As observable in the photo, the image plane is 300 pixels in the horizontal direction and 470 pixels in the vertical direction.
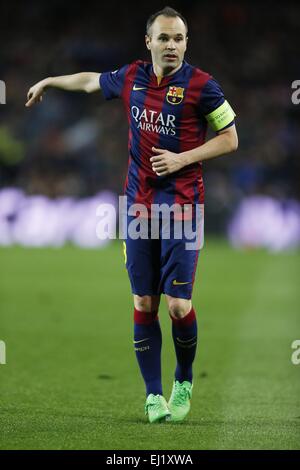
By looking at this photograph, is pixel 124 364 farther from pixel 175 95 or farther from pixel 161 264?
pixel 175 95

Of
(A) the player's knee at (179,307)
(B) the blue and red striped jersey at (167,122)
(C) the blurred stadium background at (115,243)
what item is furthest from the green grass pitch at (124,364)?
(B) the blue and red striped jersey at (167,122)

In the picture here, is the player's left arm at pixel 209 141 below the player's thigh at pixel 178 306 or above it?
above

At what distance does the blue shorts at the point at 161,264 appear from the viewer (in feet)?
19.0

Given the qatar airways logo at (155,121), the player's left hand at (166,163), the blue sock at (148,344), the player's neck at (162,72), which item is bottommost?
the blue sock at (148,344)

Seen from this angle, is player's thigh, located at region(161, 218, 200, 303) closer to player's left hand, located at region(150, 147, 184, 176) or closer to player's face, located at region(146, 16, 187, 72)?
player's left hand, located at region(150, 147, 184, 176)

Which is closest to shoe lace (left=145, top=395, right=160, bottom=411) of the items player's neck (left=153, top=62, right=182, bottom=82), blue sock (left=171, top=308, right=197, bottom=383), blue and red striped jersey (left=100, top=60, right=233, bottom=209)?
blue sock (left=171, top=308, right=197, bottom=383)

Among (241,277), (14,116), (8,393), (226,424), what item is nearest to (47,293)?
(241,277)

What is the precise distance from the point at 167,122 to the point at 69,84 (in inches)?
29.5

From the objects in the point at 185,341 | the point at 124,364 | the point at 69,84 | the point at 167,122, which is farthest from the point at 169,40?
the point at 124,364

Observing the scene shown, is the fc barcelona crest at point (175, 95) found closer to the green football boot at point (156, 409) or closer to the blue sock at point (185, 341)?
the blue sock at point (185, 341)

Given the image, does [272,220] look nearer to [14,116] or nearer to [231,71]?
[231,71]

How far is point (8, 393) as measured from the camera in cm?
677

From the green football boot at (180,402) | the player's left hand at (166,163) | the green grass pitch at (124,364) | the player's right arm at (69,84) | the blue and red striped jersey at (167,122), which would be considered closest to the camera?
the green grass pitch at (124,364)

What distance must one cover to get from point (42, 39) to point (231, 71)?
5571 millimetres
